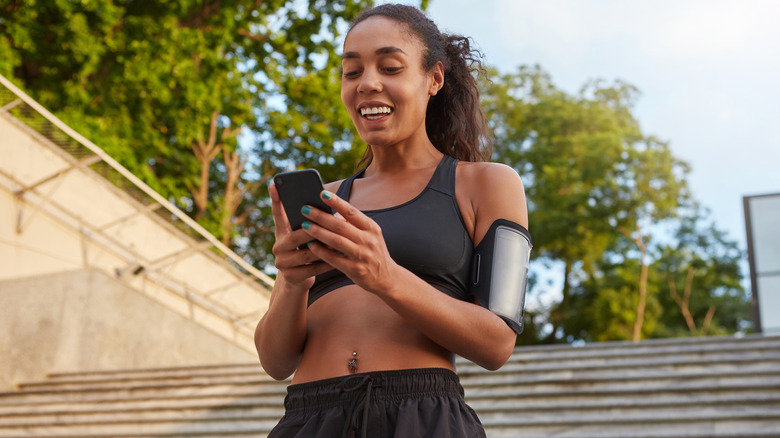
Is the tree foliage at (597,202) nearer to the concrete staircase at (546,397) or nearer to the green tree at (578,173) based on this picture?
the green tree at (578,173)

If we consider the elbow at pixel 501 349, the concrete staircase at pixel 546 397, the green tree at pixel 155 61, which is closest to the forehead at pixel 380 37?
the elbow at pixel 501 349

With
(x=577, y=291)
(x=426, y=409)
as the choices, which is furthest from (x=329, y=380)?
(x=577, y=291)

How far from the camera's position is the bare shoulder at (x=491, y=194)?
164cm

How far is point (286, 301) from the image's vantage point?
1578 millimetres

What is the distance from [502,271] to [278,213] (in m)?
0.46

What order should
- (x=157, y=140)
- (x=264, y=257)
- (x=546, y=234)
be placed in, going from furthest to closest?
(x=546, y=234), (x=264, y=257), (x=157, y=140)

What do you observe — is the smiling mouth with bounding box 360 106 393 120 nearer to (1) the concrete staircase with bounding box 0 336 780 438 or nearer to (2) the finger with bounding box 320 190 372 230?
(2) the finger with bounding box 320 190 372 230

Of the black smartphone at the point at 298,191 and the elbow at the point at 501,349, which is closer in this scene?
the black smartphone at the point at 298,191

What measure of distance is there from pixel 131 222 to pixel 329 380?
397 inches

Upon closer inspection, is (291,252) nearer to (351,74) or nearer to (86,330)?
(351,74)

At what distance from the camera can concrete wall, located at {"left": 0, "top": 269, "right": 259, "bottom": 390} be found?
948cm

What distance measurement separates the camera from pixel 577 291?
28.1 m

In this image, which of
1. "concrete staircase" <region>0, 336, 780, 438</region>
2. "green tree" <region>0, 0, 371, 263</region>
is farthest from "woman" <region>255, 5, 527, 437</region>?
"green tree" <region>0, 0, 371, 263</region>

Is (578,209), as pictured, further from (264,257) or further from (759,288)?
(759,288)
